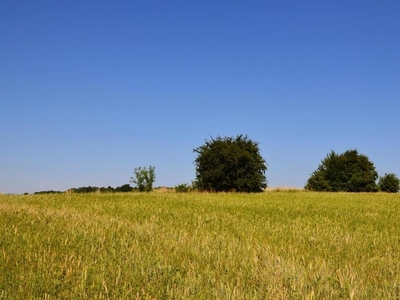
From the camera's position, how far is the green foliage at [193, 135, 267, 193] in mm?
35000

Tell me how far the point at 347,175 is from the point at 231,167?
82.4ft

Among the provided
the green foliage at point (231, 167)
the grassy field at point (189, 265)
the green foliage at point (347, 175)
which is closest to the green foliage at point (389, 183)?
the green foliage at point (347, 175)

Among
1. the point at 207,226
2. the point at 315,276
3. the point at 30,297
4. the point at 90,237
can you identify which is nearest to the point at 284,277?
the point at 315,276

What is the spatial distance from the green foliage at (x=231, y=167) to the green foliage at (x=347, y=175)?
2087 cm

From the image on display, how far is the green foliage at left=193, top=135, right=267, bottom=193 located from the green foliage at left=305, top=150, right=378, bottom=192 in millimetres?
20870

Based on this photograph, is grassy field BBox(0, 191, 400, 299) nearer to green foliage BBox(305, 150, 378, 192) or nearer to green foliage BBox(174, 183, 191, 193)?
green foliage BBox(174, 183, 191, 193)

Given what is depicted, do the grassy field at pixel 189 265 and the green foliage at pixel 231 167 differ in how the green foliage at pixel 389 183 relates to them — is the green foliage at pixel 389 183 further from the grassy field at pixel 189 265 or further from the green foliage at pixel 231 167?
the grassy field at pixel 189 265

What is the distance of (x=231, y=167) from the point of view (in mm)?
35312

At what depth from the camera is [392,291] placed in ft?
13.6

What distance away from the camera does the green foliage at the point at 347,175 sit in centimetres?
5259

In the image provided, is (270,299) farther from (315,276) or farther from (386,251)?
(386,251)

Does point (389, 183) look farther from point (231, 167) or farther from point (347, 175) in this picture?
point (231, 167)

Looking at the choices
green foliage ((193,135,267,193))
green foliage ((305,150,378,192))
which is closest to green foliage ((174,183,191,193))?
green foliage ((193,135,267,193))

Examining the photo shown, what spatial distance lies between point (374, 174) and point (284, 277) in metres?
54.2
